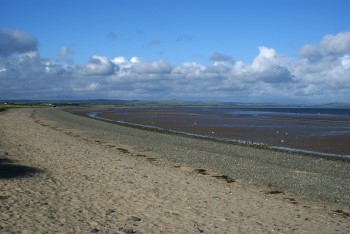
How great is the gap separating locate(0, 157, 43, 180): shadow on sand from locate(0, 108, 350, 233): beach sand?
31 millimetres

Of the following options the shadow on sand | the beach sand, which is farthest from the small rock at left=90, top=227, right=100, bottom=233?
the shadow on sand

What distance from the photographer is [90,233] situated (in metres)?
7.66

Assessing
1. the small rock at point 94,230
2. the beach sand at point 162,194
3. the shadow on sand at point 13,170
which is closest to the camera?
the small rock at point 94,230

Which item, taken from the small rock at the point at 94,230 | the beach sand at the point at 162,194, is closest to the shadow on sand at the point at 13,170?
the beach sand at the point at 162,194

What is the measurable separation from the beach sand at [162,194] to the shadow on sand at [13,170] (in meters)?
0.03

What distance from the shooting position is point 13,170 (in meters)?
12.9

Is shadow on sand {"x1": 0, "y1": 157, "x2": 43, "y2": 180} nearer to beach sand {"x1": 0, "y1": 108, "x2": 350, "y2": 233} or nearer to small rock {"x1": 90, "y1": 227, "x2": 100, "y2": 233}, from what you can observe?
beach sand {"x1": 0, "y1": 108, "x2": 350, "y2": 233}

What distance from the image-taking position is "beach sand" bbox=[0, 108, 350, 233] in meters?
8.56

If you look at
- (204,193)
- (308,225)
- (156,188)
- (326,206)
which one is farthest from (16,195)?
(326,206)

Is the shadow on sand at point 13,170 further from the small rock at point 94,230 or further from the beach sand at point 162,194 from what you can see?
the small rock at point 94,230

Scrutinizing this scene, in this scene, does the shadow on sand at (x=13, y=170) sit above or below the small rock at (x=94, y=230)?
above

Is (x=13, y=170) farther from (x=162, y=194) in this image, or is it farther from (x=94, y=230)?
(x=94, y=230)

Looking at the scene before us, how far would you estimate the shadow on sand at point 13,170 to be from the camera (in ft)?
39.5

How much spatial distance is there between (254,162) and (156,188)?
29.4 ft
